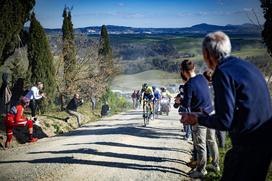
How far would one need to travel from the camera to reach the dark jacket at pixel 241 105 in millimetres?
3270

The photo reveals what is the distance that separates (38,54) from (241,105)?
21094 millimetres

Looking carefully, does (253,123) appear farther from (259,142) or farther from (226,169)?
(226,169)

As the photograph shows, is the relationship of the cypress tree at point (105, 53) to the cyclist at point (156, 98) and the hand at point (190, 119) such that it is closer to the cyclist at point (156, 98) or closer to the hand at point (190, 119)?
the cyclist at point (156, 98)

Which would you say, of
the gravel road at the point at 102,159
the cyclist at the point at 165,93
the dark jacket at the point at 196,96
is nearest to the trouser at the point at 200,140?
the dark jacket at the point at 196,96

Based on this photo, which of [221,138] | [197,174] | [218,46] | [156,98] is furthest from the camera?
[156,98]

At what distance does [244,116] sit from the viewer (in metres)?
3.29

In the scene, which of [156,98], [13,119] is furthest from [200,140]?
[156,98]

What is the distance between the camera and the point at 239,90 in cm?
330

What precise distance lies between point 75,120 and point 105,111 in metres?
6.88

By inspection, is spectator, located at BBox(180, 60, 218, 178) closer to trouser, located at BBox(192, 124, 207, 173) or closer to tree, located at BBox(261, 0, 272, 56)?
trouser, located at BBox(192, 124, 207, 173)

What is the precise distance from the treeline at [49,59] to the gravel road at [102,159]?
8.62 metres

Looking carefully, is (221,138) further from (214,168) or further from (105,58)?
(105,58)

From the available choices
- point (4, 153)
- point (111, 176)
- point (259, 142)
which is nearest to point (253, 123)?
point (259, 142)

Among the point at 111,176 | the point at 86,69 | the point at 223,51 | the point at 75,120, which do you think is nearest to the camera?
the point at 223,51
